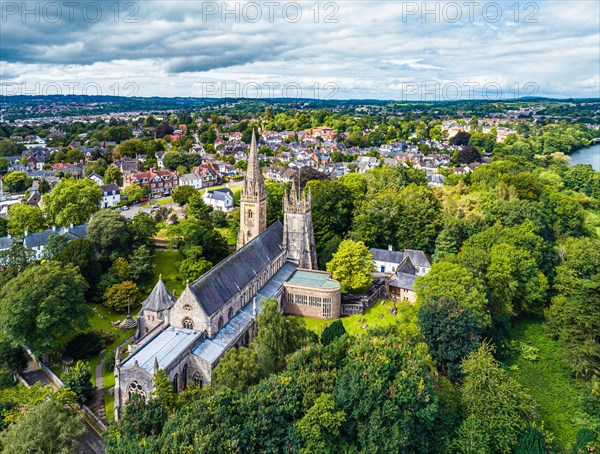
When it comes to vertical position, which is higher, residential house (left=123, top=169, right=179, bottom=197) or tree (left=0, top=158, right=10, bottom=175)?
tree (left=0, top=158, right=10, bottom=175)

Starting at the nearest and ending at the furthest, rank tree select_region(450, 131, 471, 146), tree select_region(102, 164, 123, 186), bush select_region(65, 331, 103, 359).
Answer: bush select_region(65, 331, 103, 359), tree select_region(102, 164, 123, 186), tree select_region(450, 131, 471, 146)

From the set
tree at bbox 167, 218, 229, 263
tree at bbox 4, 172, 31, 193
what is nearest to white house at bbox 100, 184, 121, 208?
tree at bbox 4, 172, 31, 193

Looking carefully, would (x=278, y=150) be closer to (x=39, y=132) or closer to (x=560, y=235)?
(x=560, y=235)

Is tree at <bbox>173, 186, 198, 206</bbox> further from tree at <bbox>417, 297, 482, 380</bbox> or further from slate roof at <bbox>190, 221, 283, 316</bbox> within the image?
tree at <bbox>417, 297, 482, 380</bbox>

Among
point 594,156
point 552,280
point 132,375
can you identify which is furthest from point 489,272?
point 594,156

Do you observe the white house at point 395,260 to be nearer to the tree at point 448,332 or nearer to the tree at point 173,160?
the tree at point 448,332

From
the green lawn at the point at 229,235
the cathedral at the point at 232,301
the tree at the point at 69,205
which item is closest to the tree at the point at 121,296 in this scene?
the cathedral at the point at 232,301
